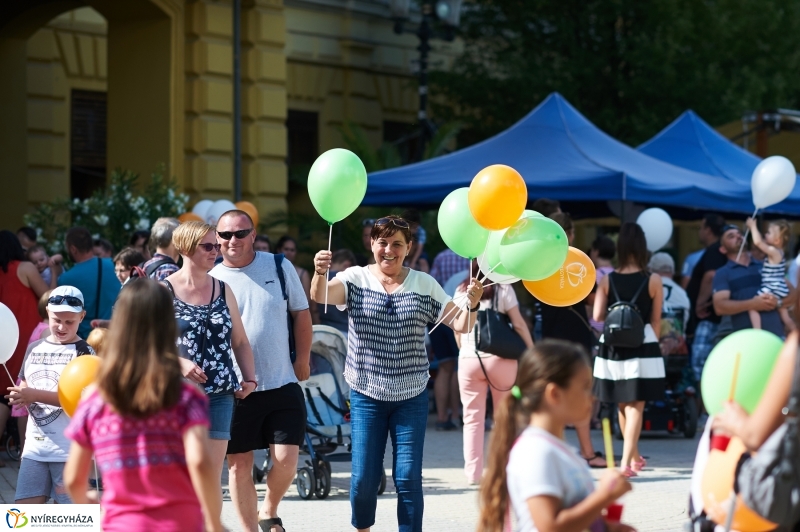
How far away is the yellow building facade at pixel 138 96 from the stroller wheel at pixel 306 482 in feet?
27.1

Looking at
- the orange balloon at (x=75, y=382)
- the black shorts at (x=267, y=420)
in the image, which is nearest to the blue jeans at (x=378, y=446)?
the black shorts at (x=267, y=420)

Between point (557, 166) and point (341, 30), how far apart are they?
346 inches

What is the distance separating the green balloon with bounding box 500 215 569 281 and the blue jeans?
0.81 m

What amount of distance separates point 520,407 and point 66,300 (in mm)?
3060

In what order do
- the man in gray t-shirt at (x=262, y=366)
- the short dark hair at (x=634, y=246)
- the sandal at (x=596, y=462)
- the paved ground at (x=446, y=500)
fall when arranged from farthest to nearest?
1. the sandal at (x=596, y=462)
2. the short dark hair at (x=634, y=246)
3. the paved ground at (x=446, y=500)
4. the man in gray t-shirt at (x=262, y=366)

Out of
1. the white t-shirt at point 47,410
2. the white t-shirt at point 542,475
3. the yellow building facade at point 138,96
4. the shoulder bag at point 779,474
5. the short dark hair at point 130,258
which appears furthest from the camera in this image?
the yellow building facade at point 138,96

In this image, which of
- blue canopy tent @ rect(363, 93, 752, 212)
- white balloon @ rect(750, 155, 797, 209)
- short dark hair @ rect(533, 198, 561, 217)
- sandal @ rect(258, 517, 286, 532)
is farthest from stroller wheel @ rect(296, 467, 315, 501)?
white balloon @ rect(750, 155, 797, 209)

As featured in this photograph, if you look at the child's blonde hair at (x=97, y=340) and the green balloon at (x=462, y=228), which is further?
the green balloon at (x=462, y=228)

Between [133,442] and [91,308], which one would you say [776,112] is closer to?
[91,308]

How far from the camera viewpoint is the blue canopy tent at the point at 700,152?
51.5 ft

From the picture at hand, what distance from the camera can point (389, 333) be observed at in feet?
21.0

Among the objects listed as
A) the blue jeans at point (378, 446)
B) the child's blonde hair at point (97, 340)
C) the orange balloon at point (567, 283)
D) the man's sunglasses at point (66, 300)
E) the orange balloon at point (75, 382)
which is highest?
the orange balloon at point (567, 283)

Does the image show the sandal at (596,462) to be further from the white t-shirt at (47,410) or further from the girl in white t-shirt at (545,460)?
the girl in white t-shirt at (545,460)

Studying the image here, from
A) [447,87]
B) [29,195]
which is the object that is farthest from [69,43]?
[447,87]
